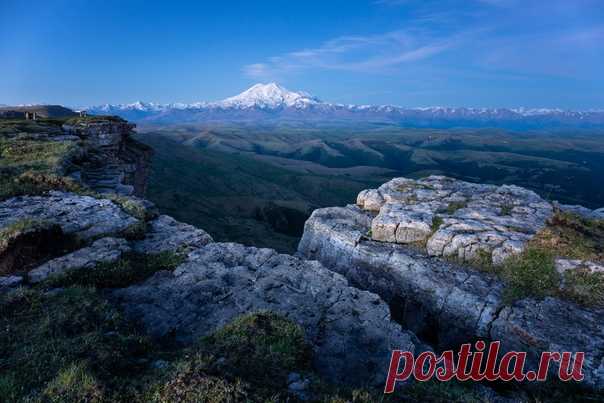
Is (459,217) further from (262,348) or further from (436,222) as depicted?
(262,348)

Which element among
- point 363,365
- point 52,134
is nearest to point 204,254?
point 363,365

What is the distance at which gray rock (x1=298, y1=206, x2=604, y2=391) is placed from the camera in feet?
52.0

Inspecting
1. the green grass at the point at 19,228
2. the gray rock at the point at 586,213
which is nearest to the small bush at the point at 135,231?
the green grass at the point at 19,228

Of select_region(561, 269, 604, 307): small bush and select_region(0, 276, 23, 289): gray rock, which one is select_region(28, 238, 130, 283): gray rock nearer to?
select_region(0, 276, 23, 289): gray rock

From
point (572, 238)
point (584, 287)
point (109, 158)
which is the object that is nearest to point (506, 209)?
point (572, 238)

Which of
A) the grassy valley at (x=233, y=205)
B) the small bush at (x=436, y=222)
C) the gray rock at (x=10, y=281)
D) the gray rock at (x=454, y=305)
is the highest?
the gray rock at (x=10, y=281)

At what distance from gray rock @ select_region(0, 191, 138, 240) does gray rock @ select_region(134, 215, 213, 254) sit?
4.64 feet

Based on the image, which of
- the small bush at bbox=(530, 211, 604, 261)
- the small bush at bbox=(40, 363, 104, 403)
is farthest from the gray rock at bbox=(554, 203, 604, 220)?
the small bush at bbox=(40, 363, 104, 403)

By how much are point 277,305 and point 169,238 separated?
8.53m

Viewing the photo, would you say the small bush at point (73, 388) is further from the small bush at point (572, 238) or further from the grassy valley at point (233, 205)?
the grassy valley at point (233, 205)

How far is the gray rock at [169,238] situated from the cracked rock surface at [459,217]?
1365 cm

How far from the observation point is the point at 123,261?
16.0m

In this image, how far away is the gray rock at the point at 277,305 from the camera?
12523 mm

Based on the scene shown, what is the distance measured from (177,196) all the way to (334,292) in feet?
318
